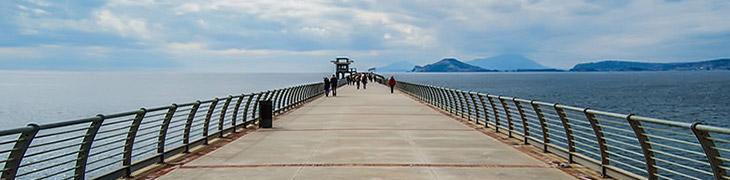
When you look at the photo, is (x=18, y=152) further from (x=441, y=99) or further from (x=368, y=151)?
(x=441, y=99)

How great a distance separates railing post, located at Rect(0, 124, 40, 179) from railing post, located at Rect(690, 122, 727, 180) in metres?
6.35

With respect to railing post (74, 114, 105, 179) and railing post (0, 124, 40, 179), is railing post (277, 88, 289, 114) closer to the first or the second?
railing post (74, 114, 105, 179)

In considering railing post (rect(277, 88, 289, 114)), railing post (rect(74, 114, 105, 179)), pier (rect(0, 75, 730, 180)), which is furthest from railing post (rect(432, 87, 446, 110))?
railing post (rect(74, 114, 105, 179))

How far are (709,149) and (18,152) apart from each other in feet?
22.0

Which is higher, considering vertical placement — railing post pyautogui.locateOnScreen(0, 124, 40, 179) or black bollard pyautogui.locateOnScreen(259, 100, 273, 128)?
railing post pyautogui.locateOnScreen(0, 124, 40, 179)

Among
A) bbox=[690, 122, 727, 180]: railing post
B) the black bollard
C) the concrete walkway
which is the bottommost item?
the concrete walkway

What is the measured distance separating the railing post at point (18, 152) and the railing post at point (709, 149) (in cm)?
635

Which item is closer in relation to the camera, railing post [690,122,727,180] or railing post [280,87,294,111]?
railing post [690,122,727,180]

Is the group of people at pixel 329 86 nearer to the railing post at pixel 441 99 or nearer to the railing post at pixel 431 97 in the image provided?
the railing post at pixel 431 97

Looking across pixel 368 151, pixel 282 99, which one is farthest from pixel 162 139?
pixel 282 99

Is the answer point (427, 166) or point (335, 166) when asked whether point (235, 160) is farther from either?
point (427, 166)

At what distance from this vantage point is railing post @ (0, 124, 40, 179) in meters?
7.29

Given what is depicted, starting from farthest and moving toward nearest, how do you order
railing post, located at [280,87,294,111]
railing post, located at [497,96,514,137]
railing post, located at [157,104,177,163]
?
1. railing post, located at [280,87,294,111]
2. railing post, located at [497,96,514,137]
3. railing post, located at [157,104,177,163]

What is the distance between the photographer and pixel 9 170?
7305 millimetres
